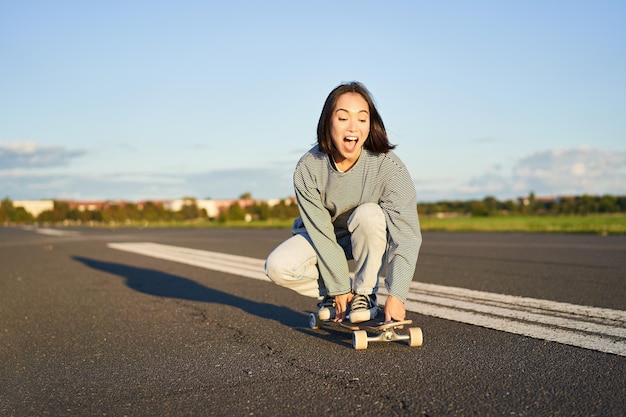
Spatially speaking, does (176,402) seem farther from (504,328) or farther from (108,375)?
(504,328)

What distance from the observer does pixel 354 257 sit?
423 cm

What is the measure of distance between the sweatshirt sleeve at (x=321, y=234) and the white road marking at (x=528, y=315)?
1097 mm

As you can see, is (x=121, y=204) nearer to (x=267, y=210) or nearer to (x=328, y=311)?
(x=267, y=210)

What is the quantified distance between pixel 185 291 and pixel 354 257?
135 inches

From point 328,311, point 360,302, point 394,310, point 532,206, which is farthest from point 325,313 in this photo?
point 532,206

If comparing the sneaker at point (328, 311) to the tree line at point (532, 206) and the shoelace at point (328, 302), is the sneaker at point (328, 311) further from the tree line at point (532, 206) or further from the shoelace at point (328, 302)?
the tree line at point (532, 206)

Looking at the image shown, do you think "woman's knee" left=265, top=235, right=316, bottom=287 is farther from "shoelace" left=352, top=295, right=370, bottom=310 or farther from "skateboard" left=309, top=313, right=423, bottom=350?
"skateboard" left=309, top=313, right=423, bottom=350

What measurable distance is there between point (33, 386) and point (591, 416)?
2612 millimetres

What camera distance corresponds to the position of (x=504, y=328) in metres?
4.22

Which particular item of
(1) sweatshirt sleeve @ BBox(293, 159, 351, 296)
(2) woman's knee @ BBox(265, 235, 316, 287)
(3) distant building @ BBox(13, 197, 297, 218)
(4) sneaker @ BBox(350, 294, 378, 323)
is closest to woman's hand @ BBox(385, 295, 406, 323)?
(4) sneaker @ BBox(350, 294, 378, 323)

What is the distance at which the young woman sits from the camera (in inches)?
152

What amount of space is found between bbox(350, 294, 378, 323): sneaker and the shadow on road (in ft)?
2.48

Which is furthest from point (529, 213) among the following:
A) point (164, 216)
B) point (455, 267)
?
point (455, 267)

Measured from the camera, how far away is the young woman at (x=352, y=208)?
12.7 ft
